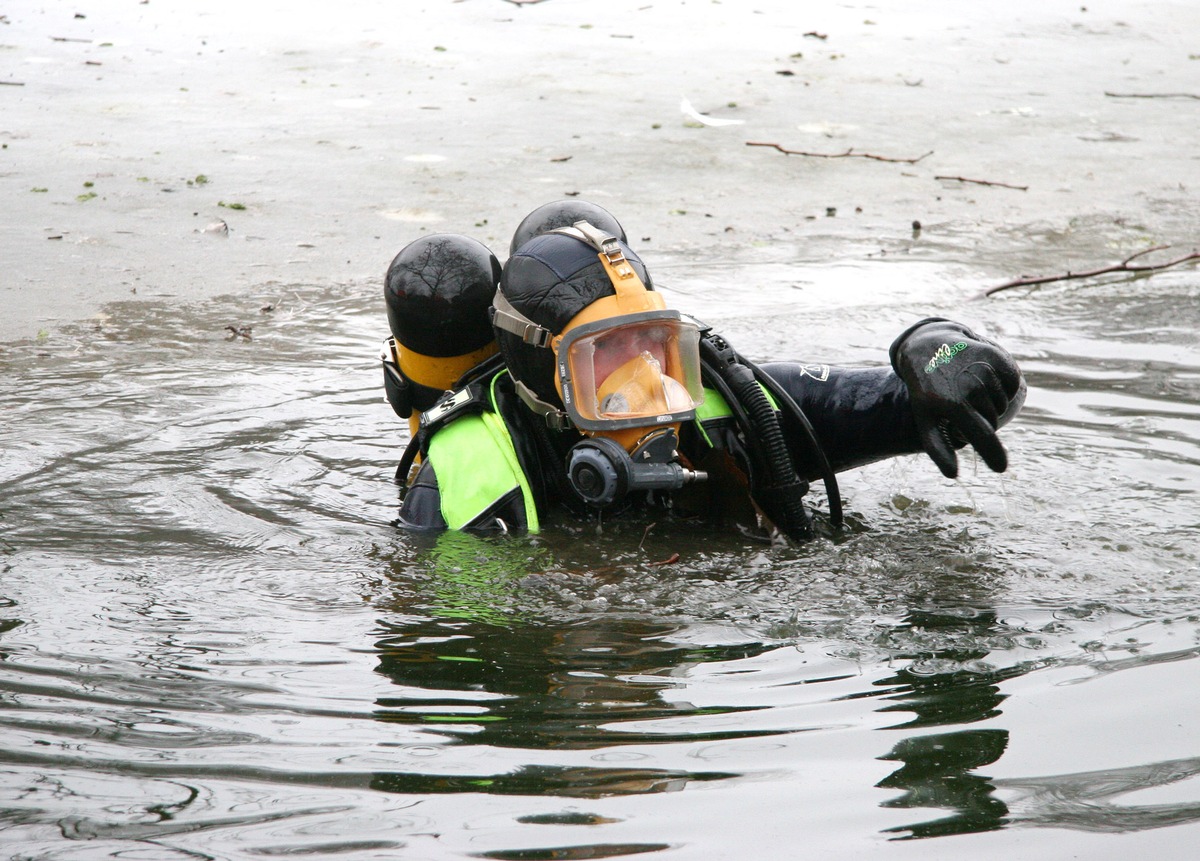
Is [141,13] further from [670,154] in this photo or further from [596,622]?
[596,622]

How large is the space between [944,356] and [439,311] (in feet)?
4.63

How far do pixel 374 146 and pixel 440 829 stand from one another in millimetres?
6825

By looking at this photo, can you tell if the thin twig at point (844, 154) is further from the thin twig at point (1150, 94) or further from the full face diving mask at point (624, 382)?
the full face diving mask at point (624, 382)

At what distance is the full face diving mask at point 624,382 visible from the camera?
315 centimetres

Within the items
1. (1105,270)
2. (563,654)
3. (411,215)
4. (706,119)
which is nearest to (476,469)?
(563,654)

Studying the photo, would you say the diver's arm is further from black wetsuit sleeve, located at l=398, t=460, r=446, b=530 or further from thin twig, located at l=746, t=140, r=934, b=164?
thin twig, located at l=746, t=140, r=934, b=164

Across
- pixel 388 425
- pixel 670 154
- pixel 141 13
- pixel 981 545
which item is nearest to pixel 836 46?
pixel 670 154

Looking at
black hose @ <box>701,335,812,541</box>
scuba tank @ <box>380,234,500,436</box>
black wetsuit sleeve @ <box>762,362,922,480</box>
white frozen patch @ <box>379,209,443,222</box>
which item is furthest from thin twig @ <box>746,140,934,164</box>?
black hose @ <box>701,335,812,541</box>

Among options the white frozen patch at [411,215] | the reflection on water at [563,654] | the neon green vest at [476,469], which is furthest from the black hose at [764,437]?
the white frozen patch at [411,215]

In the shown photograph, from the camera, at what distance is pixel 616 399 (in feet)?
10.6

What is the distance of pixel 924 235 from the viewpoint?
22.7ft

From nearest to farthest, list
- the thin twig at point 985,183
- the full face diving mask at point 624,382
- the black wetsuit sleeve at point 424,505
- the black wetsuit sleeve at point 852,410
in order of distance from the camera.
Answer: the full face diving mask at point 624,382
the black wetsuit sleeve at point 424,505
the black wetsuit sleeve at point 852,410
the thin twig at point 985,183

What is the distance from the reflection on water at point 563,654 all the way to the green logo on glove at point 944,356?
0.53 meters

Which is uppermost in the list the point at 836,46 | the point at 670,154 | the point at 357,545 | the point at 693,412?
the point at 836,46
